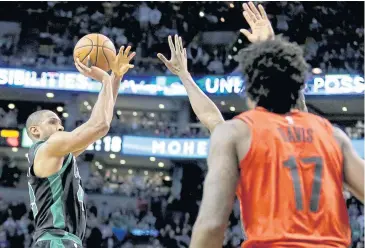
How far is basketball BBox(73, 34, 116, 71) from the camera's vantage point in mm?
5107

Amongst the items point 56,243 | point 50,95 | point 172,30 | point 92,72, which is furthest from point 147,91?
point 56,243

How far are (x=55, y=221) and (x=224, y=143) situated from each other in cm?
234

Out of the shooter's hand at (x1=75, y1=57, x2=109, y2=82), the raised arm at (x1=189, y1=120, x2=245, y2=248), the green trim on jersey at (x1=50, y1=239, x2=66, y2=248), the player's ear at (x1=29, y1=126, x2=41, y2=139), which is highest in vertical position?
the shooter's hand at (x1=75, y1=57, x2=109, y2=82)

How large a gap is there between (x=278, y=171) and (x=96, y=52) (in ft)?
10.4

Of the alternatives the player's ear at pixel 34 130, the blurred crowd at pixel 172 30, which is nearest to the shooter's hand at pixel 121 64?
the player's ear at pixel 34 130

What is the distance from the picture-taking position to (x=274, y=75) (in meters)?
2.36

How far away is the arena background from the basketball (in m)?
12.5

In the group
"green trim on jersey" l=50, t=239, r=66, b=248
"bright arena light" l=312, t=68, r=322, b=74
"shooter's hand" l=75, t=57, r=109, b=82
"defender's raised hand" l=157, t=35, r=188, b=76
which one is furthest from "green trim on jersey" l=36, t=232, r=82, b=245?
"bright arena light" l=312, t=68, r=322, b=74

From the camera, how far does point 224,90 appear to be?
66.4ft

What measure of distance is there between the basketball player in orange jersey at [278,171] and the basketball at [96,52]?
284cm

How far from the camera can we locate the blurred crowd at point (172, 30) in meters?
21.2

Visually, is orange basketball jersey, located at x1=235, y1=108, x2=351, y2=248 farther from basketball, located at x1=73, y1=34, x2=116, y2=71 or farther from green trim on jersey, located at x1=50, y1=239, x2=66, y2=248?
basketball, located at x1=73, y1=34, x2=116, y2=71

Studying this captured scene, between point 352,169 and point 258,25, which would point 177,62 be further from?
point 352,169

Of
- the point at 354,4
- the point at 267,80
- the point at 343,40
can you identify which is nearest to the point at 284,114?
the point at 267,80
